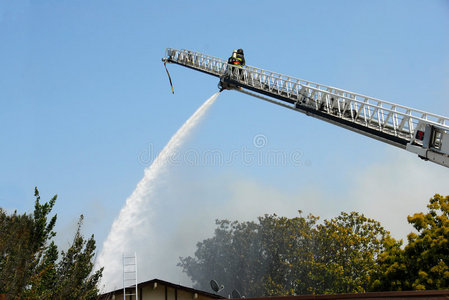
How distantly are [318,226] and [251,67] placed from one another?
87.5 feet

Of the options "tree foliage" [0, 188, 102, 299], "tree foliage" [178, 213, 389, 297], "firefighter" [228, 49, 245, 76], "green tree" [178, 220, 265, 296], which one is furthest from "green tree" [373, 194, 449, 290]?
"green tree" [178, 220, 265, 296]

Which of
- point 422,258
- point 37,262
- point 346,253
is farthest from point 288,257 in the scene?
point 37,262

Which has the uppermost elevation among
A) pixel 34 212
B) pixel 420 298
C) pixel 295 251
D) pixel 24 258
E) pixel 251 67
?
pixel 251 67

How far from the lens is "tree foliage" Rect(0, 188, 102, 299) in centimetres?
1623

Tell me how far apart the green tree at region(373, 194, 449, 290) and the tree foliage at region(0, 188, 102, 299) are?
19620mm

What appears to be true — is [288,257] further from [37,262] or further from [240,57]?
[37,262]

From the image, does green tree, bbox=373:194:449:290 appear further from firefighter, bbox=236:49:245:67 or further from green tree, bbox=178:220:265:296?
green tree, bbox=178:220:265:296

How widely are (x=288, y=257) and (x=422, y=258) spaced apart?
28.5 metres

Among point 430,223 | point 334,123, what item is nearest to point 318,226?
point 430,223

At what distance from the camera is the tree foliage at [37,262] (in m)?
16.2

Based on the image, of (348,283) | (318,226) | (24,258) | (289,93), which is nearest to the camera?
(24,258)

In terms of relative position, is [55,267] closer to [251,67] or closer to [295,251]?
[251,67]

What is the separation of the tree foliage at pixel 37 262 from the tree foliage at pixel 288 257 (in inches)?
979

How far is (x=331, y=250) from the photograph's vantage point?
53.6 metres
